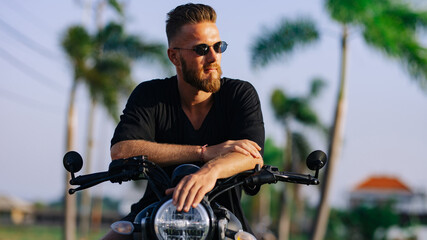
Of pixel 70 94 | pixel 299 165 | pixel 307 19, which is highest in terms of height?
pixel 307 19

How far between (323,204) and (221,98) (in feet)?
56.2

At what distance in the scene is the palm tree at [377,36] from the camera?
18141 mm

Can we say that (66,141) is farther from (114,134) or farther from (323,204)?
(114,134)

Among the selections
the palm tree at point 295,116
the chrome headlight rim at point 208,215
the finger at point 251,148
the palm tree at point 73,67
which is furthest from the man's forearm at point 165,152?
the palm tree at point 295,116

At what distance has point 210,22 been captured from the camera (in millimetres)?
2828

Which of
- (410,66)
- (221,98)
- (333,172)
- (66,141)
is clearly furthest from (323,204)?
(221,98)

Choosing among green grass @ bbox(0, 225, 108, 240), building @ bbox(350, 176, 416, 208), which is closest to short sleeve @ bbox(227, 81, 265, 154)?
green grass @ bbox(0, 225, 108, 240)

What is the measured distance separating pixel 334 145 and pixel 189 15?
55.8 feet

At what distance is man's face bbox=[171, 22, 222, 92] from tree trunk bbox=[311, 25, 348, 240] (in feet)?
55.3

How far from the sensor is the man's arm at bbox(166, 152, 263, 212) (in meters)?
2.16

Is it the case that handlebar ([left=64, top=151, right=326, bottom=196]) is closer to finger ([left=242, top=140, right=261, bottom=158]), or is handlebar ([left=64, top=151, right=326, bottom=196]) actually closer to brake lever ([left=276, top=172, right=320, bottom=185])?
brake lever ([left=276, top=172, right=320, bottom=185])

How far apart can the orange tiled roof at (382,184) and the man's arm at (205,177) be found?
10425 centimetres

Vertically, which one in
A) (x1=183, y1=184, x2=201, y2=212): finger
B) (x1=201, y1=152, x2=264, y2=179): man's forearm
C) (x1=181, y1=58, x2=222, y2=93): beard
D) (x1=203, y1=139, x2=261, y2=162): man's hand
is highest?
(x1=181, y1=58, x2=222, y2=93): beard

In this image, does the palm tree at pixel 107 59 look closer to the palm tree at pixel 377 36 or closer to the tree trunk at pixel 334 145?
the tree trunk at pixel 334 145
